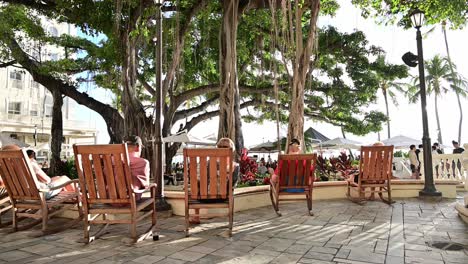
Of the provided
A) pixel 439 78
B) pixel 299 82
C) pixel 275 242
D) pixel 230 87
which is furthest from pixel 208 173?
pixel 439 78

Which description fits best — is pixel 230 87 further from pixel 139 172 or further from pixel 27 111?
pixel 27 111

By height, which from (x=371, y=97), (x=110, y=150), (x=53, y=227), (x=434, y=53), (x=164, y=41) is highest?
(x=434, y=53)

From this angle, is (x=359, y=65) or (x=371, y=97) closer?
(x=359, y=65)

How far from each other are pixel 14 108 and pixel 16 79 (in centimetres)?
234

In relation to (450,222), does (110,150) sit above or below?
above

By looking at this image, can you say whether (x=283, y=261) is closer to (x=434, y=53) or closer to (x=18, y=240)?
(x=18, y=240)

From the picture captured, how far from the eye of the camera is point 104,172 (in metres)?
2.68

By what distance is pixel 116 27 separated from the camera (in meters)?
6.09

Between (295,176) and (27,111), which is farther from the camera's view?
(27,111)

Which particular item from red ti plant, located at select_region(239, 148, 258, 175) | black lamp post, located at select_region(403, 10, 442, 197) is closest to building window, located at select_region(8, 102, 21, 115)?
red ti plant, located at select_region(239, 148, 258, 175)

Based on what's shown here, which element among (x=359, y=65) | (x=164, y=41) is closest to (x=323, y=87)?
(x=359, y=65)

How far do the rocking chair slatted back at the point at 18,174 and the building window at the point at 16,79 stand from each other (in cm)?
2606

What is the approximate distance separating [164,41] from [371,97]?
29.1 ft

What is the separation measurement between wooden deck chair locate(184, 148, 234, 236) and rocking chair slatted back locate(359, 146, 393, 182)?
2.42 metres
